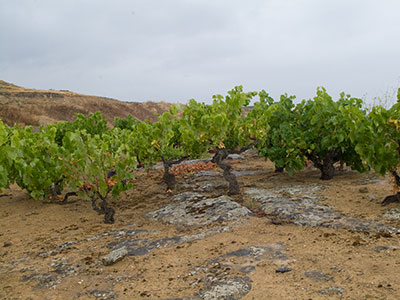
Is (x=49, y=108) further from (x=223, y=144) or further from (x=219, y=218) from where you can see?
(x=219, y=218)

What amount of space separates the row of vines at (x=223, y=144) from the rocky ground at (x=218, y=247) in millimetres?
774

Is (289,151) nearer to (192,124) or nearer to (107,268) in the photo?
(192,124)

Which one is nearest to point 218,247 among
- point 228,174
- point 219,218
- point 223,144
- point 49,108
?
point 219,218

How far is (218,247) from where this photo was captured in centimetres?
512

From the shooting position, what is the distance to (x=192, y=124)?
8.05m

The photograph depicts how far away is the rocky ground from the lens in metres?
3.82

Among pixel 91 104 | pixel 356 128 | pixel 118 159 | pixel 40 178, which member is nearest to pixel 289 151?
pixel 356 128

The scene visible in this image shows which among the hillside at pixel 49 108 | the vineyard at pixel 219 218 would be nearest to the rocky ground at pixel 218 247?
the vineyard at pixel 219 218

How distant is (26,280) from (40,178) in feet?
14.8

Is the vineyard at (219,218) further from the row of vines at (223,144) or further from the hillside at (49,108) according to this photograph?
the hillside at (49,108)

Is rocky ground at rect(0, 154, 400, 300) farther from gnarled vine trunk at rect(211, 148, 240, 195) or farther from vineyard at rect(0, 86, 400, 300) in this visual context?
gnarled vine trunk at rect(211, 148, 240, 195)

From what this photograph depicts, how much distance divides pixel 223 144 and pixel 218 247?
10.9ft

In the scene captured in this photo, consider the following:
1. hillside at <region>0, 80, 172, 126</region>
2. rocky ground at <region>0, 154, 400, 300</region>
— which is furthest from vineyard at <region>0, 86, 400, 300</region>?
hillside at <region>0, 80, 172, 126</region>

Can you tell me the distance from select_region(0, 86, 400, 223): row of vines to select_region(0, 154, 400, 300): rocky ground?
77 cm
